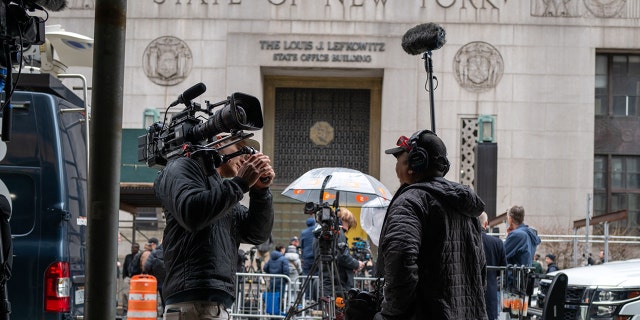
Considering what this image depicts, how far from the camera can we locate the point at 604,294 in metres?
9.58

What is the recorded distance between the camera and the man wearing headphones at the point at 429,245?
528cm

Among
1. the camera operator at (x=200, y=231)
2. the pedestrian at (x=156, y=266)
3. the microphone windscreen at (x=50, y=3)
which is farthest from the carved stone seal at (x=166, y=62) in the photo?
the microphone windscreen at (x=50, y=3)

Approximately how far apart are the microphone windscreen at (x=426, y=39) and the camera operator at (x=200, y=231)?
317 centimetres

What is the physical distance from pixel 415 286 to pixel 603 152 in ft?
83.5

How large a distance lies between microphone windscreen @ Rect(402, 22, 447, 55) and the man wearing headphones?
2702 millimetres

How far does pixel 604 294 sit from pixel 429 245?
15.4 feet

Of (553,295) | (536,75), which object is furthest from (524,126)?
(553,295)

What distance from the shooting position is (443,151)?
5875mm

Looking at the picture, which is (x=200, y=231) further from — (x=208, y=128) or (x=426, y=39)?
(x=426, y=39)

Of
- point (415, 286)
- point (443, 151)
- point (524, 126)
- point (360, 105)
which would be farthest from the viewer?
point (360, 105)

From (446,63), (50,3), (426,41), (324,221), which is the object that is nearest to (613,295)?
(426,41)

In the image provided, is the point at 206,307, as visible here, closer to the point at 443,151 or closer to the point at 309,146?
the point at 443,151

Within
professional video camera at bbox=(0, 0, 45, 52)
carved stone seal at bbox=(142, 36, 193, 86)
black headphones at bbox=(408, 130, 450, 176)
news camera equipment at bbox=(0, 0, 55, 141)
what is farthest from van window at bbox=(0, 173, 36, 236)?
carved stone seal at bbox=(142, 36, 193, 86)

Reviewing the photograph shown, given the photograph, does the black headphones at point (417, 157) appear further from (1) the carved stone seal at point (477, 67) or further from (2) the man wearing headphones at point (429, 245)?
(1) the carved stone seal at point (477, 67)
